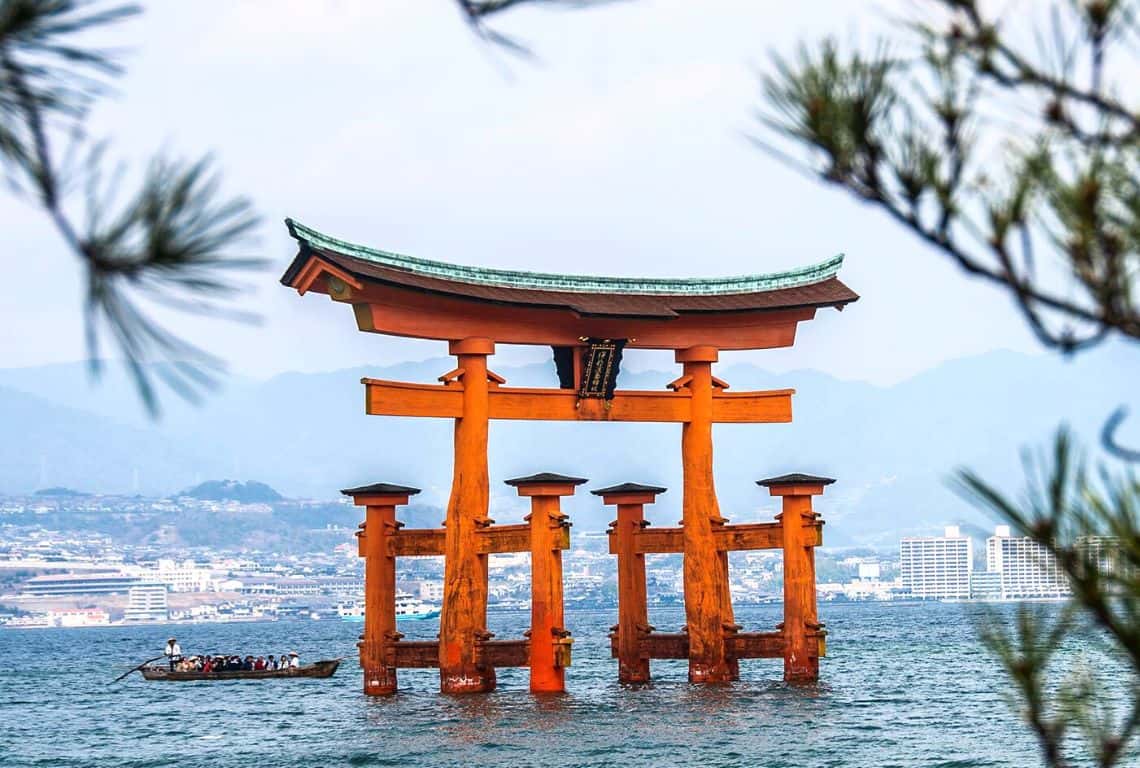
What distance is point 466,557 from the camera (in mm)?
24109

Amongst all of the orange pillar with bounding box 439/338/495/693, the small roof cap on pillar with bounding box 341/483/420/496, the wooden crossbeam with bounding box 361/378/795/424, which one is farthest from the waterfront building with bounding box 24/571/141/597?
the orange pillar with bounding box 439/338/495/693

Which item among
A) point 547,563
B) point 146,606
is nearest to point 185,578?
point 146,606

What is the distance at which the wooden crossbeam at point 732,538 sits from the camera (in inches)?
995

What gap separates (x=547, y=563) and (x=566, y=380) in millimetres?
3342

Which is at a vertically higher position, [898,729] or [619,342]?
[619,342]

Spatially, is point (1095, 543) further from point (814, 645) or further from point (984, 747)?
point (814, 645)

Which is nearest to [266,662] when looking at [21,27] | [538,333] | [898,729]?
[538,333]

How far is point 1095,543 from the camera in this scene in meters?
3.86

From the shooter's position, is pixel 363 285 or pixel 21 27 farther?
pixel 363 285

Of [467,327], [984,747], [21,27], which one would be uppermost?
[467,327]

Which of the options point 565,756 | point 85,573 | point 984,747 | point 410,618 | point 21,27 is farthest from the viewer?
point 85,573

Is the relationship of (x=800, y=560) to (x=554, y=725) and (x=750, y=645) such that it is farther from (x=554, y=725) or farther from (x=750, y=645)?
(x=554, y=725)

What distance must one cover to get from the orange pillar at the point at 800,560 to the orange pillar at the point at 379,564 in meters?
5.14

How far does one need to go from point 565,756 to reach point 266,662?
48.0 feet
